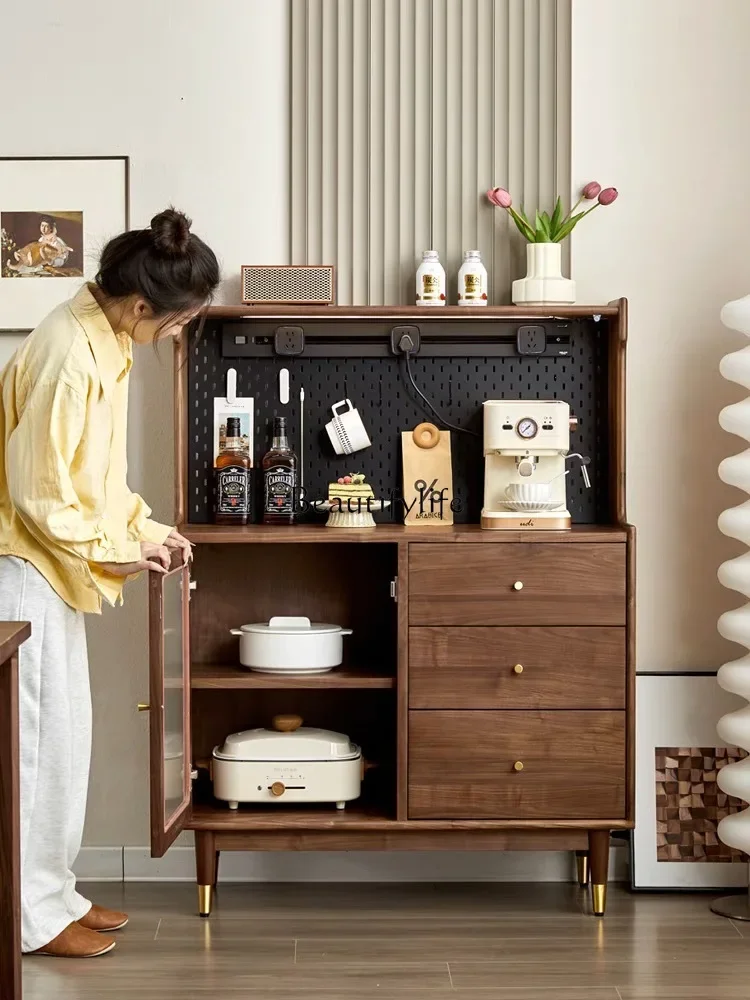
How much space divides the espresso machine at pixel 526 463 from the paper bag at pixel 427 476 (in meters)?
0.13

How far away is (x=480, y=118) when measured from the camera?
10.4 feet

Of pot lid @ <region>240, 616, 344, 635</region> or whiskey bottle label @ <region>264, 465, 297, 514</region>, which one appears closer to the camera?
pot lid @ <region>240, 616, 344, 635</region>

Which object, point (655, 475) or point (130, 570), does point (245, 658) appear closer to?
point (130, 570)

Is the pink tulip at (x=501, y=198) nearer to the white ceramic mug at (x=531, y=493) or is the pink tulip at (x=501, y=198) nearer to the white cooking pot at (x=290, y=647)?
the white ceramic mug at (x=531, y=493)

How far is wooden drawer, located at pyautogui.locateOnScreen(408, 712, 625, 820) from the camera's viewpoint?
9.11 ft

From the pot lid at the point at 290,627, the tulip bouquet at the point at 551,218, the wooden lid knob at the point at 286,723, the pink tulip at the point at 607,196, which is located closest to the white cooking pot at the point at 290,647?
the pot lid at the point at 290,627

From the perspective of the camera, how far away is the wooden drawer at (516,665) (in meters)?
2.77

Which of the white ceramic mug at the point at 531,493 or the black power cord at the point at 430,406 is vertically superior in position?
the black power cord at the point at 430,406

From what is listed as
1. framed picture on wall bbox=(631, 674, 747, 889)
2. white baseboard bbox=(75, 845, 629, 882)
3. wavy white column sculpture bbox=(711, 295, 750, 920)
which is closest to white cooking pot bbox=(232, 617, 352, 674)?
white baseboard bbox=(75, 845, 629, 882)

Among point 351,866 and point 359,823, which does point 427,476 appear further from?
point 351,866

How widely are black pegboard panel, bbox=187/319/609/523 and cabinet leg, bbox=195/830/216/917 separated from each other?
34.3 inches

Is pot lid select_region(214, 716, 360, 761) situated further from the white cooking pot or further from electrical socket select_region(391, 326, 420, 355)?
electrical socket select_region(391, 326, 420, 355)

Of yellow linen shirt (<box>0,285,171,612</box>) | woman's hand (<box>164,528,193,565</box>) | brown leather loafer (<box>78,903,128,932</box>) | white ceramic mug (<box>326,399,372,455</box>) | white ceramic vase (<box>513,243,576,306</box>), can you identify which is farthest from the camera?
white ceramic mug (<box>326,399,372,455</box>)

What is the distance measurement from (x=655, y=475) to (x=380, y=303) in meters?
0.88
